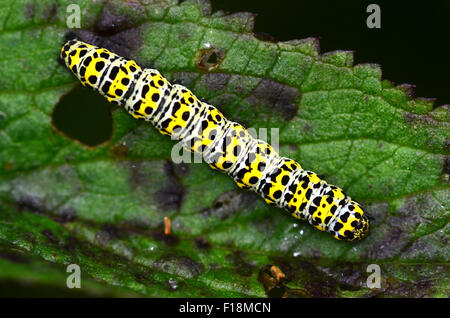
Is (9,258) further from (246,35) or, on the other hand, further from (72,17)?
(246,35)

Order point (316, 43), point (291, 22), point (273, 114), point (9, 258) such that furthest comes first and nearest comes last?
point (291, 22) < point (273, 114) < point (316, 43) < point (9, 258)

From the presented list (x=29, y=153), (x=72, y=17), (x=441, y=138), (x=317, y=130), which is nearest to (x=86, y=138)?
(x=29, y=153)

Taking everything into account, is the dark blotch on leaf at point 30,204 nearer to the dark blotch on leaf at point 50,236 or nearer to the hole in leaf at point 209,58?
the dark blotch on leaf at point 50,236

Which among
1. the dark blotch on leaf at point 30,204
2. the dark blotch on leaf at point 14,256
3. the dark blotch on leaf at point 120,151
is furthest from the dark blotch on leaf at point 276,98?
the dark blotch on leaf at point 14,256

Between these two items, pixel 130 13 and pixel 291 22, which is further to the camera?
pixel 291 22

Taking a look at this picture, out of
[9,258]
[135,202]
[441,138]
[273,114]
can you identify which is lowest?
[9,258]

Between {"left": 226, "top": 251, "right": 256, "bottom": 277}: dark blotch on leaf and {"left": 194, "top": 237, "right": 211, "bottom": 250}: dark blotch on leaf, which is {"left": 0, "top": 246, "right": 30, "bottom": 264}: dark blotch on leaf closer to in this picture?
{"left": 194, "top": 237, "right": 211, "bottom": 250}: dark blotch on leaf

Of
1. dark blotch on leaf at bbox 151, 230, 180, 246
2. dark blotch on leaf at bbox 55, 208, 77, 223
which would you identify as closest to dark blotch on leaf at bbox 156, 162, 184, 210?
dark blotch on leaf at bbox 151, 230, 180, 246

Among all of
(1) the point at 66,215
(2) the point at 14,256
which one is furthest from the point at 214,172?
(2) the point at 14,256
